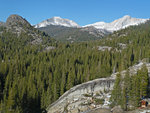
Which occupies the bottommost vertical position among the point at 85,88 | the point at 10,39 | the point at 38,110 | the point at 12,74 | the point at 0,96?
the point at 38,110

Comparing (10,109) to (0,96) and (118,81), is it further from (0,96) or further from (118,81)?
(118,81)

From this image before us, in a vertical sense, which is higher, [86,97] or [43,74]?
[43,74]

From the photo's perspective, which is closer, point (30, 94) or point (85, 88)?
point (85, 88)

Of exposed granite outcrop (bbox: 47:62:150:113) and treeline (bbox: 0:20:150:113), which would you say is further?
treeline (bbox: 0:20:150:113)

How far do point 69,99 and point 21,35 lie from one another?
156462 millimetres

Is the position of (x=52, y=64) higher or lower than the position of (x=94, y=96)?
higher

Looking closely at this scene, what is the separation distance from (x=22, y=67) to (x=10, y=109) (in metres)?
50.1

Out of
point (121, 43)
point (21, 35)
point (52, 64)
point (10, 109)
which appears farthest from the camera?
point (21, 35)

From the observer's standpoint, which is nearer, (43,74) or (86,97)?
(86,97)

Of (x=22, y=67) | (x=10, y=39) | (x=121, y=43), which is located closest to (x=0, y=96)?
(x=22, y=67)

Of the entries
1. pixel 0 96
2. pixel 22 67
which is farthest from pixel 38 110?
pixel 22 67

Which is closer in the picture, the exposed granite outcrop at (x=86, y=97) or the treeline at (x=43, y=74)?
the exposed granite outcrop at (x=86, y=97)

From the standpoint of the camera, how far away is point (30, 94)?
57906 millimetres

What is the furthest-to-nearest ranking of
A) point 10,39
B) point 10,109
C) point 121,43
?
point 10,39
point 121,43
point 10,109
